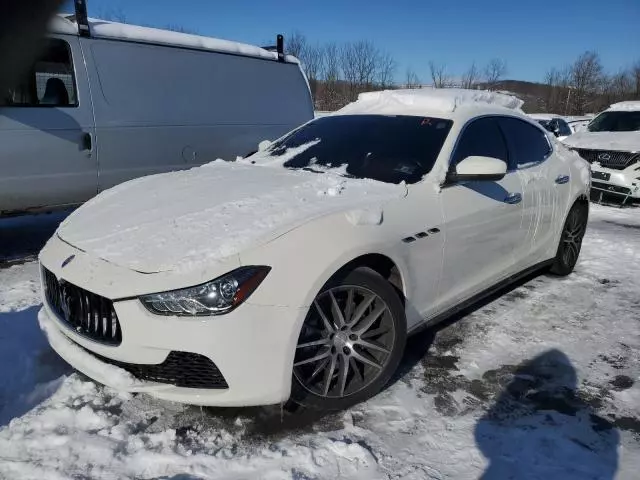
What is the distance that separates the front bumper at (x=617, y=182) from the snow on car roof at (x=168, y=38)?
19.1ft

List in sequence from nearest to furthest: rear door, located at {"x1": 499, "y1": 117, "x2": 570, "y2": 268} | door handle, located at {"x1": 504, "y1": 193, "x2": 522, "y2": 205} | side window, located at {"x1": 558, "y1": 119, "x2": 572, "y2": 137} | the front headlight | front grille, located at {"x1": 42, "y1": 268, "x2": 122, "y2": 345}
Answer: the front headlight
front grille, located at {"x1": 42, "y1": 268, "x2": 122, "y2": 345}
door handle, located at {"x1": 504, "y1": 193, "x2": 522, "y2": 205}
rear door, located at {"x1": 499, "y1": 117, "x2": 570, "y2": 268}
side window, located at {"x1": 558, "y1": 119, "x2": 572, "y2": 137}

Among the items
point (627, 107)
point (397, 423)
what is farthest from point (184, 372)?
point (627, 107)

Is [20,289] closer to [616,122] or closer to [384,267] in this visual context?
[384,267]

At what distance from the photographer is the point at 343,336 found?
2543 mm

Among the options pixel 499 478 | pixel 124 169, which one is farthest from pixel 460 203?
pixel 124 169

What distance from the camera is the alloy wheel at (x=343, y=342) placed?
95.2 inches

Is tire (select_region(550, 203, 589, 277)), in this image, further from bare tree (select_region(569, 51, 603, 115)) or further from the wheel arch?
bare tree (select_region(569, 51, 603, 115))

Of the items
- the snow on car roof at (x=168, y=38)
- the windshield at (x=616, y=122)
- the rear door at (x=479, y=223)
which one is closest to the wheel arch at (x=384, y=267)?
the rear door at (x=479, y=223)

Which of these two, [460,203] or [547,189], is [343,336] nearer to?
[460,203]

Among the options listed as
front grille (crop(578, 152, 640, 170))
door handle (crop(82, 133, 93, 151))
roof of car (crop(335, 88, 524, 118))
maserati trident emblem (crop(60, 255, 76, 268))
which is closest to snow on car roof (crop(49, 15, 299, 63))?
door handle (crop(82, 133, 93, 151))

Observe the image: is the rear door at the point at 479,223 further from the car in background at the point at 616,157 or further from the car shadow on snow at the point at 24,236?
the car in background at the point at 616,157

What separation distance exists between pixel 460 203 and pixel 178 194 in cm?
168

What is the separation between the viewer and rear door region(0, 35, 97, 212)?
4625mm

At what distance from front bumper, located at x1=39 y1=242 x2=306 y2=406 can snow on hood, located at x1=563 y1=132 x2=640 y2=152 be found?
8.34m
